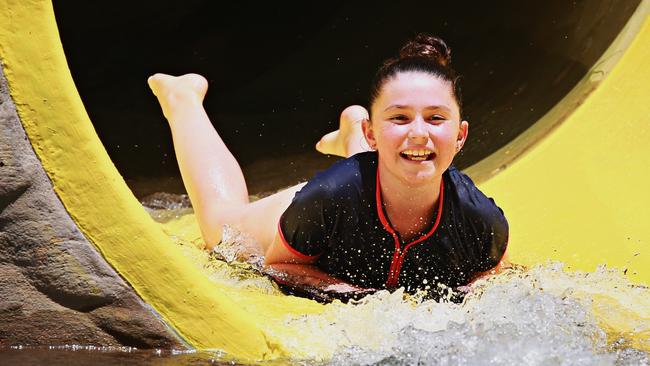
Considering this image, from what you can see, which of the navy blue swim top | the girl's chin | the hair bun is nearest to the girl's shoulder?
the navy blue swim top

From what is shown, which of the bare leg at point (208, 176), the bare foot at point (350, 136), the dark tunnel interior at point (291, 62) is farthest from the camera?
the dark tunnel interior at point (291, 62)

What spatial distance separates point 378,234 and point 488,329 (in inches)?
19.6

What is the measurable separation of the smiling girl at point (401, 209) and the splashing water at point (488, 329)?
0.12 m

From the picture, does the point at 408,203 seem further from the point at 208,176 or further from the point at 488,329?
the point at 208,176

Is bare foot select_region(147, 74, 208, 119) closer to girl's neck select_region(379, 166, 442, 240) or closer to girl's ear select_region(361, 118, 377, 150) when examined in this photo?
girl's ear select_region(361, 118, 377, 150)

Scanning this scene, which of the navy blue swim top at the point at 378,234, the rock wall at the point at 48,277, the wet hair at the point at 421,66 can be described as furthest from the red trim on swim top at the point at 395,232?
the rock wall at the point at 48,277

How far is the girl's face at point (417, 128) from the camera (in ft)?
6.61

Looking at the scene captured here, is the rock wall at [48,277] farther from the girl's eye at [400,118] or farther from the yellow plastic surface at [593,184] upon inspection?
the yellow plastic surface at [593,184]

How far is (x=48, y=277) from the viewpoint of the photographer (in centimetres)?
158

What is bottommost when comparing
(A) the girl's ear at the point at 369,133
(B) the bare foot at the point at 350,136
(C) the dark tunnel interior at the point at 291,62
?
(A) the girl's ear at the point at 369,133

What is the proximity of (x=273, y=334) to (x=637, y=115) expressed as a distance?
1682 mm

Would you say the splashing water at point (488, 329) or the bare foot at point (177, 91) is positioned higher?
the bare foot at point (177, 91)

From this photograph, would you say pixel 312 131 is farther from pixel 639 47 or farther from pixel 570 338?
pixel 570 338

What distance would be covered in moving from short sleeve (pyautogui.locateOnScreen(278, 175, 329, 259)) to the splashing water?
0.61ft
